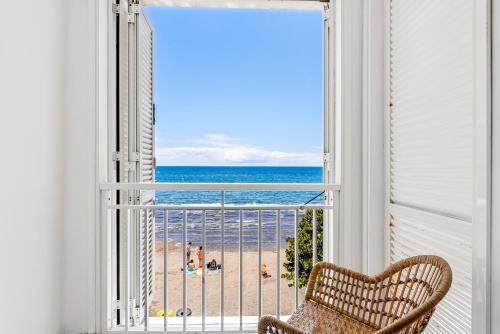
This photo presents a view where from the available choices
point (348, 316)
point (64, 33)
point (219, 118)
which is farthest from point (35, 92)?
point (219, 118)

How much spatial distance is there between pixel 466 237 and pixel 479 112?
1.46ft

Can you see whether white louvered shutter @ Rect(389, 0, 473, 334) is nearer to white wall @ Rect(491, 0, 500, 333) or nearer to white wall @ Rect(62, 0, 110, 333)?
white wall @ Rect(491, 0, 500, 333)

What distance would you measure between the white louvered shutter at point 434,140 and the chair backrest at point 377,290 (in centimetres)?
14

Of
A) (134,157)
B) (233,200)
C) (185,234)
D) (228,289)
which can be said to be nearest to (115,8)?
(134,157)

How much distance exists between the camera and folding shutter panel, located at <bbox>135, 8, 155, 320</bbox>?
204 cm

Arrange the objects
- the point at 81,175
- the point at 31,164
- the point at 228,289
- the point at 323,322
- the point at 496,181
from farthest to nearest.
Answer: the point at 228,289 → the point at 81,175 → the point at 31,164 → the point at 323,322 → the point at 496,181

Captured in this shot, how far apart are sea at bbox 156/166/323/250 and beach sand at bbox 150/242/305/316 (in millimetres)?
534

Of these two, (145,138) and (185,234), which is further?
(145,138)

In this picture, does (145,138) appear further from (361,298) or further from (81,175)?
(361,298)

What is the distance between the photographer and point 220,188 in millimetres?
1853

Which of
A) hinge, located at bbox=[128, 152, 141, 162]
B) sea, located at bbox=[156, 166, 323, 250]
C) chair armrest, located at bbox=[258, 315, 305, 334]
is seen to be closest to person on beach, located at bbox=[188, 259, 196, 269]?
sea, located at bbox=[156, 166, 323, 250]

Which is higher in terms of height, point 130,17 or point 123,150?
point 130,17

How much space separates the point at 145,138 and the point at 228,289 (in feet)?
20.3

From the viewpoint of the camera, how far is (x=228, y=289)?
24.5 feet
